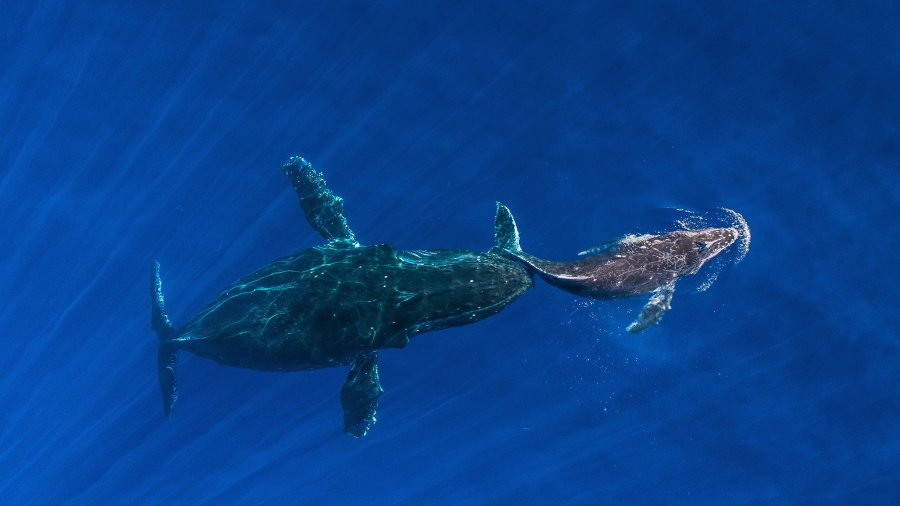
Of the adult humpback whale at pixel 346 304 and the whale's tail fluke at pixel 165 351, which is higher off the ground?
the whale's tail fluke at pixel 165 351

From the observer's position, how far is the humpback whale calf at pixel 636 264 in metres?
8.41

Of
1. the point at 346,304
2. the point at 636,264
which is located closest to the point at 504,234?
the point at 636,264

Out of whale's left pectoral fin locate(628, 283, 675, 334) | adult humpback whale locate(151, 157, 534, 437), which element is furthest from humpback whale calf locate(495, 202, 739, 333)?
adult humpback whale locate(151, 157, 534, 437)

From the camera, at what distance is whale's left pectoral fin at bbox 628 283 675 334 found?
9.50 metres

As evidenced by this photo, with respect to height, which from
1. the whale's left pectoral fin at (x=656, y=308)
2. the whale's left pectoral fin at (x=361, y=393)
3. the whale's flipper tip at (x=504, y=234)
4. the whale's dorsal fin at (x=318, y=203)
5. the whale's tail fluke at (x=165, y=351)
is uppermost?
the whale's dorsal fin at (x=318, y=203)

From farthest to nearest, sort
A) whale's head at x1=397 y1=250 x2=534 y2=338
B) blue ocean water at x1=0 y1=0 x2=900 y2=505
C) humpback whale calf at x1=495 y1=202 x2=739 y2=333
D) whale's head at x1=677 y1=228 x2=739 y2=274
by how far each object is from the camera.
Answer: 1. blue ocean water at x1=0 y1=0 x2=900 y2=505
2. whale's head at x1=677 y1=228 x2=739 y2=274
3. humpback whale calf at x1=495 y1=202 x2=739 y2=333
4. whale's head at x1=397 y1=250 x2=534 y2=338

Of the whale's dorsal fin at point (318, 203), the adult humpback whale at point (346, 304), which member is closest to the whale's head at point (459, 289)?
the adult humpback whale at point (346, 304)

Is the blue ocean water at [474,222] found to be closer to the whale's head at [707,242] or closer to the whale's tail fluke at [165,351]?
the whale's head at [707,242]

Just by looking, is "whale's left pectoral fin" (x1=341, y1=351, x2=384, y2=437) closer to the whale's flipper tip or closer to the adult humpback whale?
the adult humpback whale

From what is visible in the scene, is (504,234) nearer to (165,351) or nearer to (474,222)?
(474,222)

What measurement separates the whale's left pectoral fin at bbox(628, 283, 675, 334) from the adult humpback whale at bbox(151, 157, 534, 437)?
310 centimetres

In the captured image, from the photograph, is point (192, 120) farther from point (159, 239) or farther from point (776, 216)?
point (776, 216)

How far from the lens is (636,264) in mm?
8562

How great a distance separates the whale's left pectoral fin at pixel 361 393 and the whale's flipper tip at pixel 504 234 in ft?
10.0
